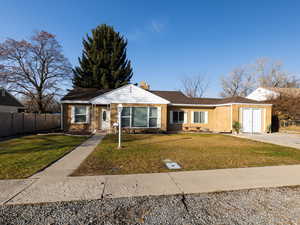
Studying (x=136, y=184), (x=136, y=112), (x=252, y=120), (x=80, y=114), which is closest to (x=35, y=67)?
(x=80, y=114)

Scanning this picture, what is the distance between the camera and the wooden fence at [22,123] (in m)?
11.0

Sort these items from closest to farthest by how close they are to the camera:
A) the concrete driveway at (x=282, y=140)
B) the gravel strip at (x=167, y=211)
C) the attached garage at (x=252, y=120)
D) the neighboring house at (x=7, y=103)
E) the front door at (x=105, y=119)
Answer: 1. the gravel strip at (x=167, y=211)
2. the concrete driveway at (x=282, y=140)
3. the front door at (x=105, y=119)
4. the attached garage at (x=252, y=120)
5. the neighboring house at (x=7, y=103)

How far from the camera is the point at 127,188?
3393mm

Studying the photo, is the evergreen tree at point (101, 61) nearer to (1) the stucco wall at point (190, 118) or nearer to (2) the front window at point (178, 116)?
(1) the stucco wall at point (190, 118)

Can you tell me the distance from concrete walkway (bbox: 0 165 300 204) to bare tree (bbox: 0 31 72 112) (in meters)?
20.6

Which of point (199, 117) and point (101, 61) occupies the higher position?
point (101, 61)

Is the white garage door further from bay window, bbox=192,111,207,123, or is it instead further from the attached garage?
bay window, bbox=192,111,207,123

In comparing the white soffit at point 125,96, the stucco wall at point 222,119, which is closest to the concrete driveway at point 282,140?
the stucco wall at point 222,119

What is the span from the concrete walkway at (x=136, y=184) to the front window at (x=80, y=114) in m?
10.4

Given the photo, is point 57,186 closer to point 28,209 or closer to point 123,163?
point 28,209

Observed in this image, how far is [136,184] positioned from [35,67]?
2302cm

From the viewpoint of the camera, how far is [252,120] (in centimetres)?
1434

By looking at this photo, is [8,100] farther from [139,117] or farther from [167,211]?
[167,211]

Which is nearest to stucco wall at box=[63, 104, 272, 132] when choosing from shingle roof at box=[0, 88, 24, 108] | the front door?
the front door
